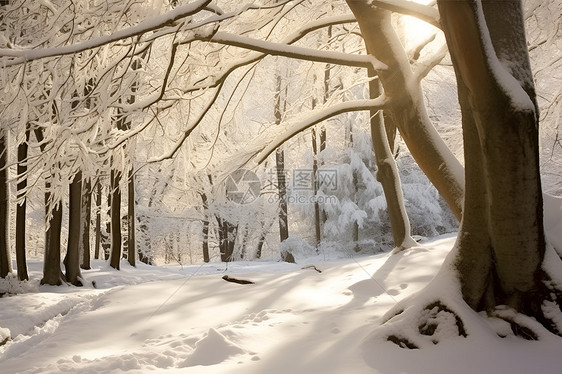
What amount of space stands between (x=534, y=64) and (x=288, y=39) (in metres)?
6.02

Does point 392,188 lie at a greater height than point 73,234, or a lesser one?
greater

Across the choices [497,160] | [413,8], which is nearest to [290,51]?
[413,8]

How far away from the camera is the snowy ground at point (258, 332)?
3289 millimetres

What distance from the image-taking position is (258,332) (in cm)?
431

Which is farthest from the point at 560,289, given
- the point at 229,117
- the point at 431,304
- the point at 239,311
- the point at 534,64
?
the point at 534,64

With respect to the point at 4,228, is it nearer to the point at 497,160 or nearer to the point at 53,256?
the point at 53,256

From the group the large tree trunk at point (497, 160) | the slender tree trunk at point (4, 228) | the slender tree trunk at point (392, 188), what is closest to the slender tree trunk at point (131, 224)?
the slender tree trunk at point (4, 228)

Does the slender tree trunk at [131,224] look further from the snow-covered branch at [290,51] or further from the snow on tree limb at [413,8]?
the snow on tree limb at [413,8]

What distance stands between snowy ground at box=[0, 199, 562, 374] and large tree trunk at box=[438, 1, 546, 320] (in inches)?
18.1

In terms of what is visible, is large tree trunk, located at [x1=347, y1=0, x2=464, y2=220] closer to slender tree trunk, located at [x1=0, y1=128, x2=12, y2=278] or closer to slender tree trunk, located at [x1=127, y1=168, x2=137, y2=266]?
slender tree trunk, located at [x1=0, y1=128, x2=12, y2=278]

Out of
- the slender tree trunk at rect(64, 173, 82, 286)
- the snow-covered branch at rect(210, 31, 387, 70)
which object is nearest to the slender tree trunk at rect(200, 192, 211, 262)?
the slender tree trunk at rect(64, 173, 82, 286)

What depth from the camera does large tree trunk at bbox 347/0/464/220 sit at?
5047 millimetres

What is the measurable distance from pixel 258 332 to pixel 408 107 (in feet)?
10.2

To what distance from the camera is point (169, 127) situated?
729cm
